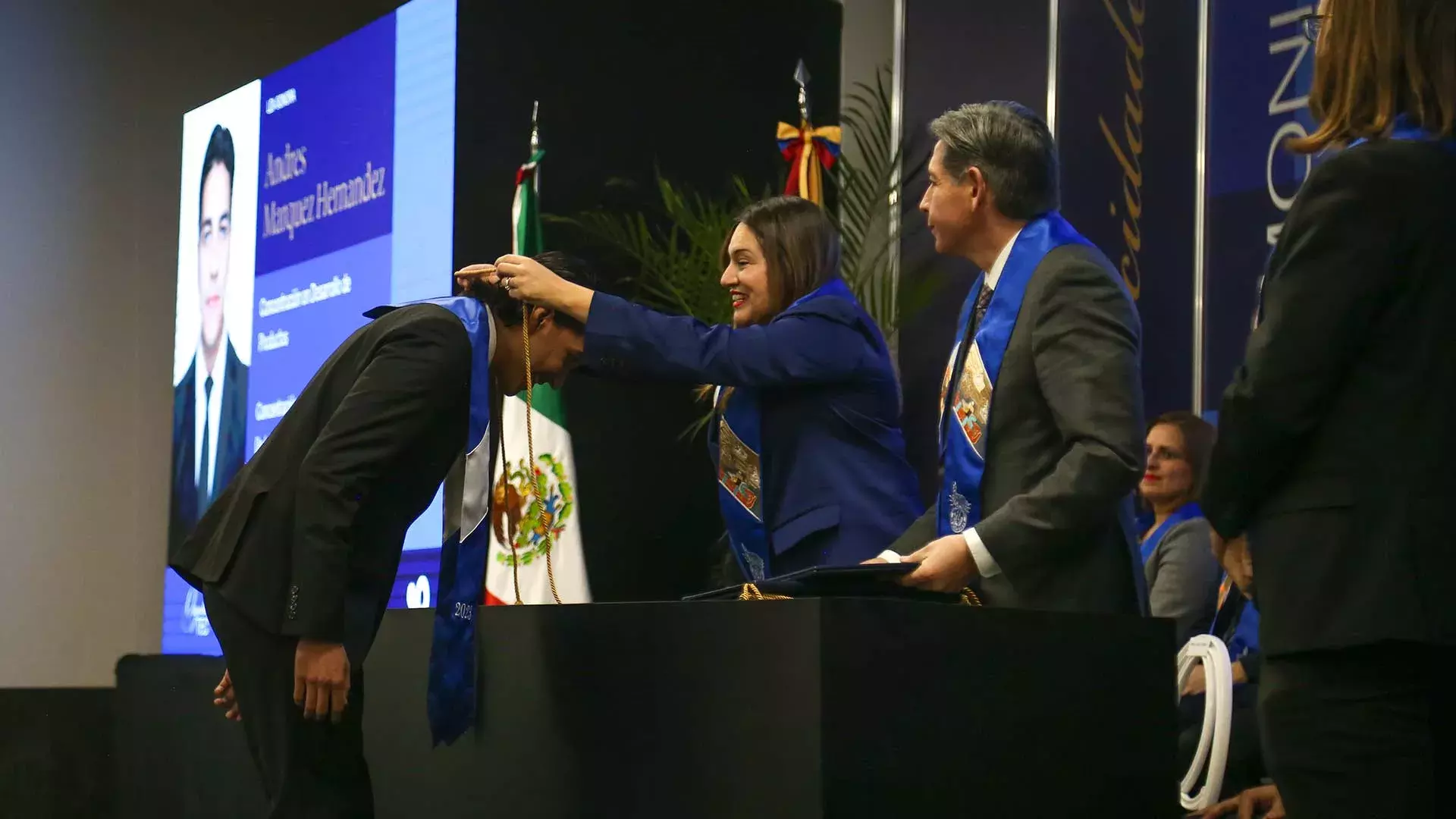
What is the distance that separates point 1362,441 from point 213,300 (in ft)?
16.9

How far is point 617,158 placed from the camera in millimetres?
4906

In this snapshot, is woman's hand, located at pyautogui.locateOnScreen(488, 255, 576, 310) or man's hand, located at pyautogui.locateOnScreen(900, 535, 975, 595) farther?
woman's hand, located at pyautogui.locateOnScreen(488, 255, 576, 310)

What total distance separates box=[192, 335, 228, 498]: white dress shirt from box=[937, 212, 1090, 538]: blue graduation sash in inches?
161

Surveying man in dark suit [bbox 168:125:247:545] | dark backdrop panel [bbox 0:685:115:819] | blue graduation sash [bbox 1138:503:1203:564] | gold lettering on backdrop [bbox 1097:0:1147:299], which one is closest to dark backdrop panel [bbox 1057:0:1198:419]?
gold lettering on backdrop [bbox 1097:0:1147:299]

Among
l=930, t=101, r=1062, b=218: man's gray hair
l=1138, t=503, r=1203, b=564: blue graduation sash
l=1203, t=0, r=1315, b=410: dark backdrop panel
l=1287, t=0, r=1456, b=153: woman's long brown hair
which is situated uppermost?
l=1203, t=0, r=1315, b=410: dark backdrop panel

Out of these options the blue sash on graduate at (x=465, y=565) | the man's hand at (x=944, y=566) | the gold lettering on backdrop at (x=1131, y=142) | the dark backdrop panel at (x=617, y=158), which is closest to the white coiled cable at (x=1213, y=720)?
the man's hand at (x=944, y=566)

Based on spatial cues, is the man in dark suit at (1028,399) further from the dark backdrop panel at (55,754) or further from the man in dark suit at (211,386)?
the dark backdrop panel at (55,754)

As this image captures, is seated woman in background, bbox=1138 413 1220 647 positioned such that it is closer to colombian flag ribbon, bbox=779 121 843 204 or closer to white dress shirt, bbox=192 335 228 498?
colombian flag ribbon, bbox=779 121 843 204

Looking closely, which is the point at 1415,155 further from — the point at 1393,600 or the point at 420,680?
the point at 420,680

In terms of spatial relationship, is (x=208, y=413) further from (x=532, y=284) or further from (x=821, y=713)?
(x=821, y=713)

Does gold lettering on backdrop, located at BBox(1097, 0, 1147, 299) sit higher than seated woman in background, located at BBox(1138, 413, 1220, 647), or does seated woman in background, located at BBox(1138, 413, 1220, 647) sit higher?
gold lettering on backdrop, located at BBox(1097, 0, 1147, 299)

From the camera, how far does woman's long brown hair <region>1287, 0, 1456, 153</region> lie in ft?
5.19

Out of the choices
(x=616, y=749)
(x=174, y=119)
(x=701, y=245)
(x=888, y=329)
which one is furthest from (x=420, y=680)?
(x=174, y=119)

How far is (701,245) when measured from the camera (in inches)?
185
